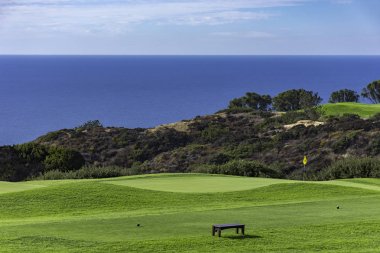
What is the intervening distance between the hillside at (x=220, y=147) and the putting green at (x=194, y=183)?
3543 mm

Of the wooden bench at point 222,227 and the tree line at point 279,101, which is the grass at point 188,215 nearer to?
the wooden bench at point 222,227

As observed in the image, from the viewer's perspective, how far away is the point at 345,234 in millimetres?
12641

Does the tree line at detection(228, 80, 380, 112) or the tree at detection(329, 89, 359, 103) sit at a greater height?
the tree at detection(329, 89, 359, 103)

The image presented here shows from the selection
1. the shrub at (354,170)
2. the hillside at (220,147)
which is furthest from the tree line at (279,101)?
the shrub at (354,170)

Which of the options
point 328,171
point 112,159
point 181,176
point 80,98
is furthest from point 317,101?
point 80,98

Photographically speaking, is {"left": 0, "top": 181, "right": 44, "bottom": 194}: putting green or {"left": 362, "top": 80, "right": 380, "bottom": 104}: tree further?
{"left": 362, "top": 80, "right": 380, "bottom": 104}: tree

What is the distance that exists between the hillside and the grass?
21.3 feet

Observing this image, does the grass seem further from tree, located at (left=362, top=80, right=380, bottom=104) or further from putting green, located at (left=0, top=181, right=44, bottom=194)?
tree, located at (left=362, top=80, right=380, bottom=104)

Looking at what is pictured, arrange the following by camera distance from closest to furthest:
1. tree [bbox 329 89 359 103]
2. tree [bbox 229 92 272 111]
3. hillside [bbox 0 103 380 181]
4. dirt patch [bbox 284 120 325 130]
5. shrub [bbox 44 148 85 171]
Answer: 1. shrub [bbox 44 148 85 171]
2. hillside [bbox 0 103 380 181]
3. dirt patch [bbox 284 120 325 130]
4. tree [bbox 229 92 272 111]
5. tree [bbox 329 89 359 103]

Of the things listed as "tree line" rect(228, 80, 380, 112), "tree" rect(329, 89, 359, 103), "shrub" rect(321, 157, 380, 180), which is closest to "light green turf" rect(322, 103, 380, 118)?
"tree line" rect(228, 80, 380, 112)

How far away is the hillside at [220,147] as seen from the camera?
32719mm

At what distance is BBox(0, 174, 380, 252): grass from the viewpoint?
11.7m

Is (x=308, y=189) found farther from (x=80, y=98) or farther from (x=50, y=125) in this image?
(x=80, y=98)

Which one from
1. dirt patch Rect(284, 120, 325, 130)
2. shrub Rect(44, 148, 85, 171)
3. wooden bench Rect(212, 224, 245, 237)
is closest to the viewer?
wooden bench Rect(212, 224, 245, 237)
